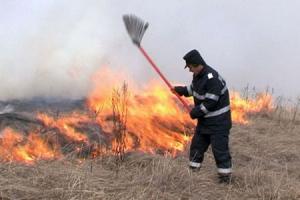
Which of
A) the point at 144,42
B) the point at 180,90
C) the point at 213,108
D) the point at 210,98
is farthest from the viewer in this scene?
the point at 144,42

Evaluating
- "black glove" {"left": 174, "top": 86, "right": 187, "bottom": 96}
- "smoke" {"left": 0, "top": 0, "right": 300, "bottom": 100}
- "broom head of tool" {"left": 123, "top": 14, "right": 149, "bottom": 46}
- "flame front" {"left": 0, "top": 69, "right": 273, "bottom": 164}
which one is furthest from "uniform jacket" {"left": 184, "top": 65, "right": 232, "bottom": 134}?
"smoke" {"left": 0, "top": 0, "right": 300, "bottom": 100}

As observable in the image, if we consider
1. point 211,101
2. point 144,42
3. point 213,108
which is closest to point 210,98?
point 211,101

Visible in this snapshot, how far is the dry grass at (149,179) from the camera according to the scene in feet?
18.2

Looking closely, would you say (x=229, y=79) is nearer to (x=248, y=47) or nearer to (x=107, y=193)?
(x=248, y=47)

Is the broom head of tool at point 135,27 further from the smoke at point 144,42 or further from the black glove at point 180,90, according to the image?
the smoke at point 144,42

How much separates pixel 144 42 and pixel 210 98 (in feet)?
12.5

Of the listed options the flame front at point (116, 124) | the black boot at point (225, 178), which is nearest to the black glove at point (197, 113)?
the black boot at point (225, 178)

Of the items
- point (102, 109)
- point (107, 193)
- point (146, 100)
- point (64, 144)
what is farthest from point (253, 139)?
point (107, 193)

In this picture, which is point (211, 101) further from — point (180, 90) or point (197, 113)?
point (180, 90)

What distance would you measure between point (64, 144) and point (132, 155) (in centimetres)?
85

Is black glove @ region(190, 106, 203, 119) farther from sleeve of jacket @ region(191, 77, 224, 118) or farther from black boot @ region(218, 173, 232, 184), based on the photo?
black boot @ region(218, 173, 232, 184)

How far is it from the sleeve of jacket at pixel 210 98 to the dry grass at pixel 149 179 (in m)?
0.65

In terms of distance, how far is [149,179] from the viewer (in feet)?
20.1

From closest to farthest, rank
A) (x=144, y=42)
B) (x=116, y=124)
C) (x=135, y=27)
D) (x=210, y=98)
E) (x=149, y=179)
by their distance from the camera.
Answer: (x=149, y=179)
(x=210, y=98)
(x=135, y=27)
(x=116, y=124)
(x=144, y=42)
